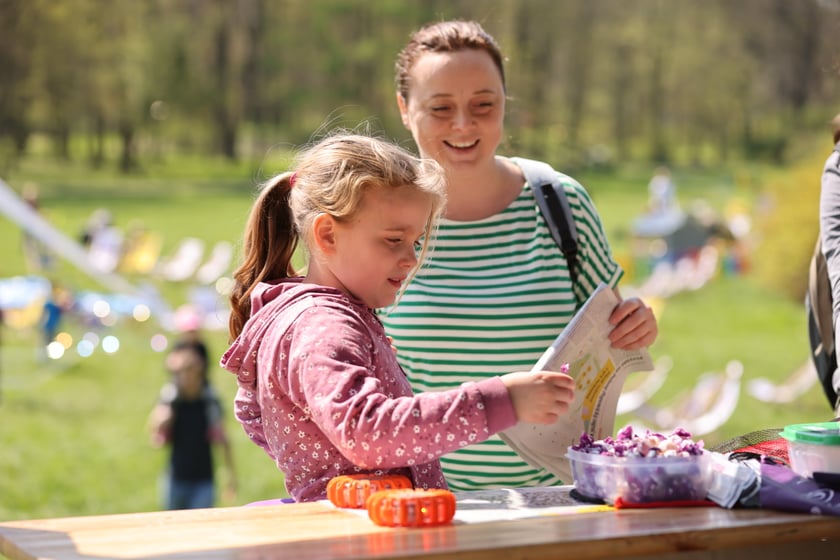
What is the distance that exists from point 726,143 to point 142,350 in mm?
7911

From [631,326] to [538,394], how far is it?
61 centimetres

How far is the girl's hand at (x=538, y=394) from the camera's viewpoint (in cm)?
176

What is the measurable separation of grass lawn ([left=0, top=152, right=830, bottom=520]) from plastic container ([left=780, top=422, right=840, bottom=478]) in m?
6.94

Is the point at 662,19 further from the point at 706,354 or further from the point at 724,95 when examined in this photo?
the point at 706,354

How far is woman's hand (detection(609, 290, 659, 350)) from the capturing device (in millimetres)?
2311

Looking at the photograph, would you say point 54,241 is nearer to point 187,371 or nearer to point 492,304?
point 187,371

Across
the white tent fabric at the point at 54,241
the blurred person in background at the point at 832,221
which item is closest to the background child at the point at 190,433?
the white tent fabric at the point at 54,241

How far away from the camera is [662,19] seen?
14.9m

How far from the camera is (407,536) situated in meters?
1.63

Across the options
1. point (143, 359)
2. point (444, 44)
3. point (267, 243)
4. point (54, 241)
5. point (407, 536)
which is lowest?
point (143, 359)

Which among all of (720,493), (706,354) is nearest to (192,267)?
(706,354)

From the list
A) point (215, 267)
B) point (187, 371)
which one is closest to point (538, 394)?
point (187, 371)

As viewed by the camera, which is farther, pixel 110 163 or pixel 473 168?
pixel 110 163

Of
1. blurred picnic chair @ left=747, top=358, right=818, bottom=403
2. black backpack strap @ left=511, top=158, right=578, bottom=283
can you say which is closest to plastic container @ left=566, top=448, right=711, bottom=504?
black backpack strap @ left=511, top=158, right=578, bottom=283
